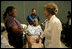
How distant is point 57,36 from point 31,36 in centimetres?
22

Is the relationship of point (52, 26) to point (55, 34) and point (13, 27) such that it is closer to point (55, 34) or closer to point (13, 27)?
point (55, 34)

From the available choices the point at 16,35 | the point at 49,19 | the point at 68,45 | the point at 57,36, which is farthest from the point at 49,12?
the point at 68,45

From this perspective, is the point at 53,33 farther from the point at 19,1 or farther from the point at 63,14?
the point at 19,1

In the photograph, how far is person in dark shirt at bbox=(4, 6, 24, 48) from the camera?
795 millimetres

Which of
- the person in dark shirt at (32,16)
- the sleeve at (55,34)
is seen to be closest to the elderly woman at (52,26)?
the sleeve at (55,34)

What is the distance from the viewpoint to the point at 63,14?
94 centimetres

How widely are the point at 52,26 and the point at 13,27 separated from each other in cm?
23

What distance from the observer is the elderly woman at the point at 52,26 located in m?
0.76

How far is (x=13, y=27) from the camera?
789mm

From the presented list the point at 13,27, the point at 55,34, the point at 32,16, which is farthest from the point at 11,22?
the point at 55,34

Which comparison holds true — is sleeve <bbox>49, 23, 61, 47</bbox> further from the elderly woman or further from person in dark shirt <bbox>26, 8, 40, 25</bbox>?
person in dark shirt <bbox>26, 8, 40, 25</bbox>

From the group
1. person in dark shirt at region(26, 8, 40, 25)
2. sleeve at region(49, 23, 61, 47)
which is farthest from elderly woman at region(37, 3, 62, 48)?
person in dark shirt at region(26, 8, 40, 25)

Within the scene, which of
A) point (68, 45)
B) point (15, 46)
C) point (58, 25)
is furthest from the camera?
point (68, 45)

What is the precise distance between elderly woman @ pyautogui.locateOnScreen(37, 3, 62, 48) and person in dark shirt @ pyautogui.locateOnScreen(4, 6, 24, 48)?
17cm
